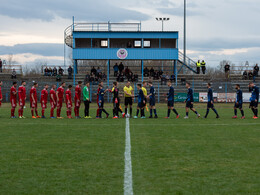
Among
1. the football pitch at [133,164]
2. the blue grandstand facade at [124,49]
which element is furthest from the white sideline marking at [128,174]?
the blue grandstand facade at [124,49]

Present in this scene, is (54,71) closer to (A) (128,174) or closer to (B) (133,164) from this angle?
(B) (133,164)

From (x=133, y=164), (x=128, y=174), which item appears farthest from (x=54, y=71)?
(x=128, y=174)

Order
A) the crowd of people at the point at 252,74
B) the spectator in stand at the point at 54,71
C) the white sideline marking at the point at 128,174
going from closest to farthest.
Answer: the white sideline marking at the point at 128,174, the crowd of people at the point at 252,74, the spectator in stand at the point at 54,71

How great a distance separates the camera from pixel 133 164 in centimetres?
742

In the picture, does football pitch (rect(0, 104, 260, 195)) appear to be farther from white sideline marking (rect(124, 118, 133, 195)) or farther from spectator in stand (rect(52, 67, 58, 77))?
spectator in stand (rect(52, 67, 58, 77))

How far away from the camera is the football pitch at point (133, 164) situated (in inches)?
228

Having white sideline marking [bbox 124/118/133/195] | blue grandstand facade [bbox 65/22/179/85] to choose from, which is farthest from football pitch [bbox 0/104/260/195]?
blue grandstand facade [bbox 65/22/179/85]

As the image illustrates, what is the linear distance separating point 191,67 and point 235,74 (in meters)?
6.22

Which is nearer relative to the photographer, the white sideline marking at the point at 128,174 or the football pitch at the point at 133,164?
the white sideline marking at the point at 128,174

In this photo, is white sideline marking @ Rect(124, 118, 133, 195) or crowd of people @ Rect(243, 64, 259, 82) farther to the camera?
crowd of people @ Rect(243, 64, 259, 82)

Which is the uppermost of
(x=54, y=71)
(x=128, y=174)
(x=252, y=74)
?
(x=54, y=71)

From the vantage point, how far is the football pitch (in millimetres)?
5785

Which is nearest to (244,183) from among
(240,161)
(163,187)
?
(163,187)

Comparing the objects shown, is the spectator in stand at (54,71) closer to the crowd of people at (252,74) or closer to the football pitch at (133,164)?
the crowd of people at (252,74)
